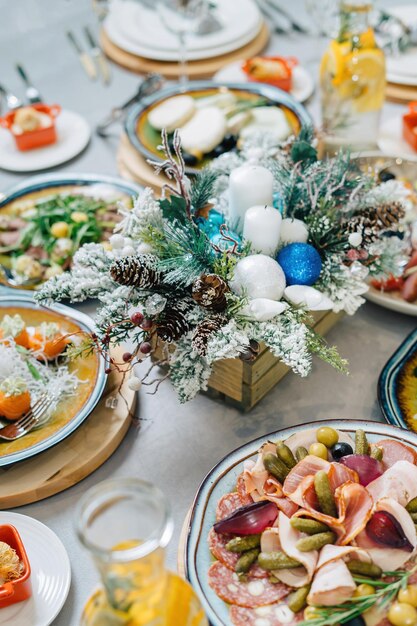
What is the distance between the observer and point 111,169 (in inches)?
62.2

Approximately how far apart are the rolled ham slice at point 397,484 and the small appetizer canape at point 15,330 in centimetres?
55

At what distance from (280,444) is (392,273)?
356 mm

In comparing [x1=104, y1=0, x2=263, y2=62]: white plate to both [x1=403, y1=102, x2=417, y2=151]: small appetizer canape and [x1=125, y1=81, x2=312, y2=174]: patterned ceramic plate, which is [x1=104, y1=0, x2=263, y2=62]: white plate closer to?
[x1=125, y1=81, x2=312, y2=174]: patterned ceramic plate

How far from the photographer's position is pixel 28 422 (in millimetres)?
969

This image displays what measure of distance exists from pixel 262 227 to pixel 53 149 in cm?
84

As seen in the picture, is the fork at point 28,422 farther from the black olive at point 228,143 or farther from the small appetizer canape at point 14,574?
the black olive at point 228,143

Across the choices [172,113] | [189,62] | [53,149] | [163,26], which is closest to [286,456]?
[172,113]

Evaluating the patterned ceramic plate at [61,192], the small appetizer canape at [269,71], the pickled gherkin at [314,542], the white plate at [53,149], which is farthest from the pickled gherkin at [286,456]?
the small appetizer canape at [269,71]

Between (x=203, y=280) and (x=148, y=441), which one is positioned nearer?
(x=203, y=280)

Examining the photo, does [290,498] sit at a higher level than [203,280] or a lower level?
lower

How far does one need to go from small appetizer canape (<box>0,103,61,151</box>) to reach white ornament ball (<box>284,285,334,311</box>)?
91 cm

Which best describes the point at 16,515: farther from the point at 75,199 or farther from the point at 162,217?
the point at 75,199

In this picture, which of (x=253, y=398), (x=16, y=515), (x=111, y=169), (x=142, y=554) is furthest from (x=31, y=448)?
(x=111, y=169)

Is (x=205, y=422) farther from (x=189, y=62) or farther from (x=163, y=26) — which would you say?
(x=163, y=26)
